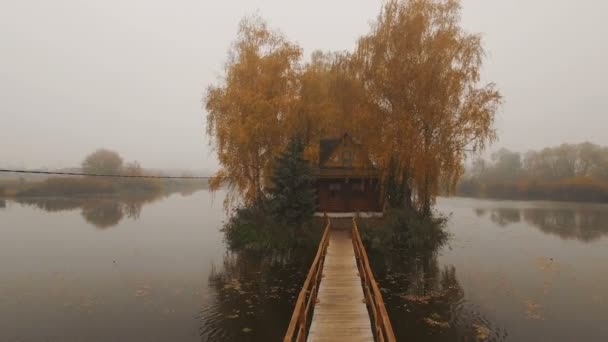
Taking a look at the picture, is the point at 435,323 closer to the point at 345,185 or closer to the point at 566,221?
the point at 345,185

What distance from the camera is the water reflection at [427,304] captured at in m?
12.2

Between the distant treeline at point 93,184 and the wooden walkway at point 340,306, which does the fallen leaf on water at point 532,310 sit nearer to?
the wooden walkway at point 340,306

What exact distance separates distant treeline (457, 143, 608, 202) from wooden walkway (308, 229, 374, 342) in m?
47.5

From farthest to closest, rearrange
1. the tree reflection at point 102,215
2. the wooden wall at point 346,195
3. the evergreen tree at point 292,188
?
the tree reflection at point 102,215 < the wooden wall at point 346,195 < the evergreen tree at point 292,188

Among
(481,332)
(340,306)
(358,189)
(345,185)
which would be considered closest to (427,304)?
(481,332)

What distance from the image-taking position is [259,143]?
85.7ft

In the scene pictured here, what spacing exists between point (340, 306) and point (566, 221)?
3833cm

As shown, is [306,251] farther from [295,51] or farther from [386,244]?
[295,51]

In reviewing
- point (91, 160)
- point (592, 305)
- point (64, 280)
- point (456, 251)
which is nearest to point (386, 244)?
point (456, 251)

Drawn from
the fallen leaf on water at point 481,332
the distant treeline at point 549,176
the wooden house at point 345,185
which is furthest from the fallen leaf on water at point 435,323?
the distant treeline at point 549,176

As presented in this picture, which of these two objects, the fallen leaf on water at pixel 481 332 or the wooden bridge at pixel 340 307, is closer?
the wooden bridge at pixel 340 307

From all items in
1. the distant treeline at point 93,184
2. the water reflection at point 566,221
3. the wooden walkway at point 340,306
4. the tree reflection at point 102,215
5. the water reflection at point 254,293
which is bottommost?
the water reflection at point 254,293

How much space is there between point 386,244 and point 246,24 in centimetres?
1901

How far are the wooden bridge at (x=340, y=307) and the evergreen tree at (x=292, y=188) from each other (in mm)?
5804
